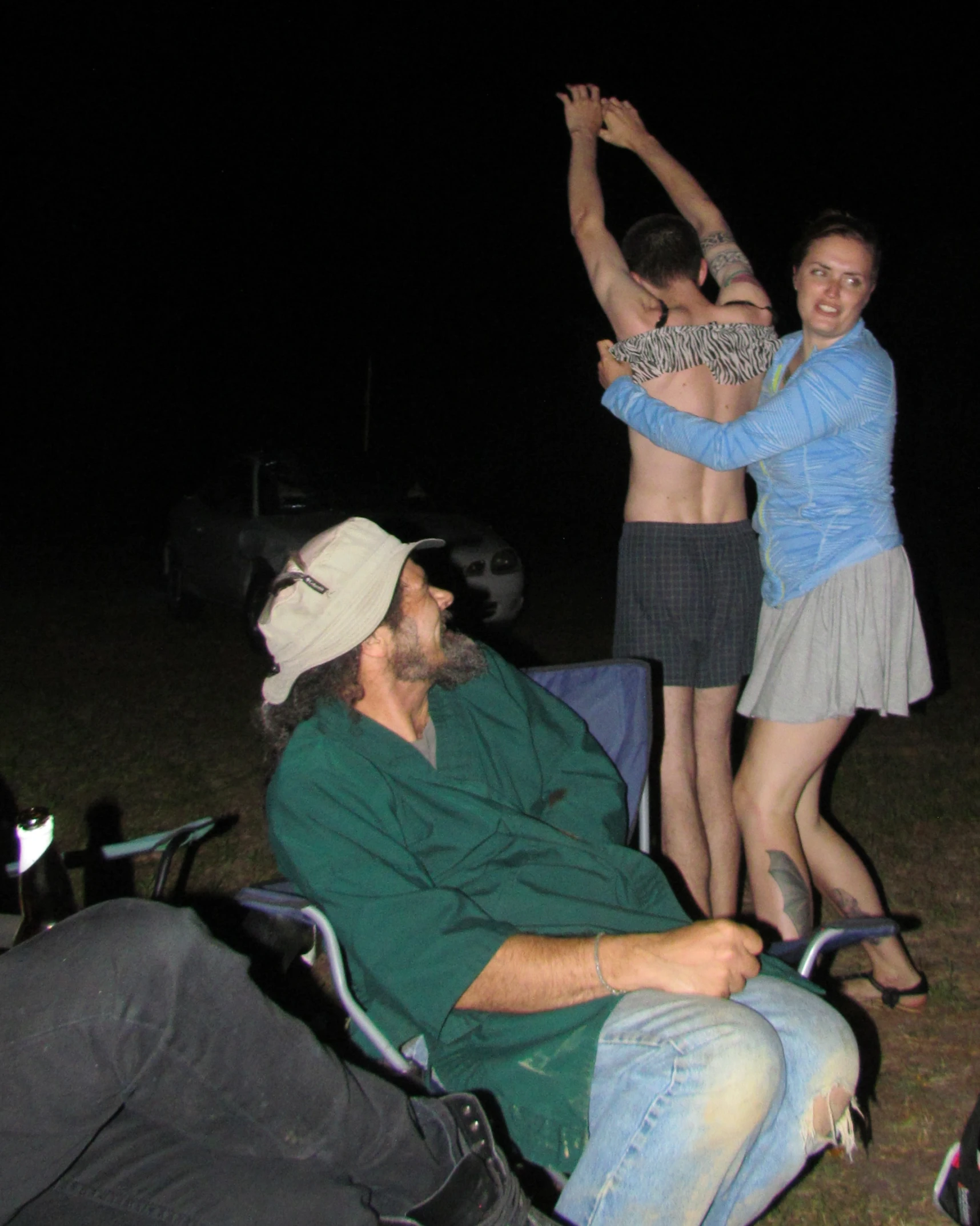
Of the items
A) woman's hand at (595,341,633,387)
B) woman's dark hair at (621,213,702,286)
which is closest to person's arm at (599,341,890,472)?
woman's hand at (595,341,633,387)

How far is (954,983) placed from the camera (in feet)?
9.92

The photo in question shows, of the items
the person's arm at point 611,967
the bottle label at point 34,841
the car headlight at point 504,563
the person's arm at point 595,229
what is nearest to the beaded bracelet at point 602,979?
the person's arm at point 611,967

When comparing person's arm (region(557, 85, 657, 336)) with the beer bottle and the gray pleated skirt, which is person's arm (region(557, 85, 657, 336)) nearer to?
the gray pleated skirt

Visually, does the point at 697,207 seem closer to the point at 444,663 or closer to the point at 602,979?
the point at 444,663

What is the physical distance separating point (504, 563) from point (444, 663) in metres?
5.49

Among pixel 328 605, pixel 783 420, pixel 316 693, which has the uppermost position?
pixel 783 420

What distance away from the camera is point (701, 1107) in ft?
5.11

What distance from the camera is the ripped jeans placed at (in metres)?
1.57

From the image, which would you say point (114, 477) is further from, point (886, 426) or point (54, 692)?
point (886, 426)

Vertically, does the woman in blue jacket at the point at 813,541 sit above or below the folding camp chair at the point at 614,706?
above

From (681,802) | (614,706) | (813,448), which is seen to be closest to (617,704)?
(614,706)

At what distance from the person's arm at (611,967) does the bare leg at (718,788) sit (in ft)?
3.65

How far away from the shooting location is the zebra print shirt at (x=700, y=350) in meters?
2.59

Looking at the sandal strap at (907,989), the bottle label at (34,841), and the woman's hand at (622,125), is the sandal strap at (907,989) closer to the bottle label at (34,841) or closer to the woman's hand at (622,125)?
the bottle label at (34,841)
